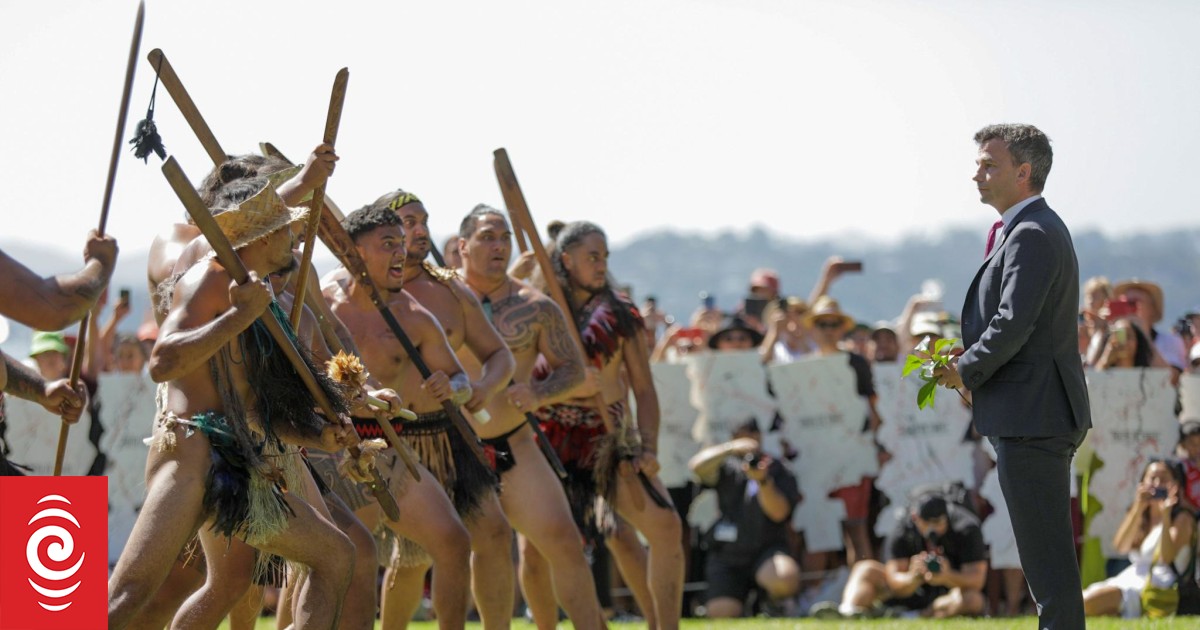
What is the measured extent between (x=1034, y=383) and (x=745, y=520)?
19.2ft

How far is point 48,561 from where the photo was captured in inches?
206

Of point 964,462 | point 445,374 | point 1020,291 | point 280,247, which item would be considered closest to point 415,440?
point 445,374

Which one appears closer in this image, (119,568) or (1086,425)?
(119,568)

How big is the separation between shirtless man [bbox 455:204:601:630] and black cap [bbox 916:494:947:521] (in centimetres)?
344

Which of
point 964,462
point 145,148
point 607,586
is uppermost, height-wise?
point 145,148

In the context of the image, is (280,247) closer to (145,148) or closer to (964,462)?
(145,148)

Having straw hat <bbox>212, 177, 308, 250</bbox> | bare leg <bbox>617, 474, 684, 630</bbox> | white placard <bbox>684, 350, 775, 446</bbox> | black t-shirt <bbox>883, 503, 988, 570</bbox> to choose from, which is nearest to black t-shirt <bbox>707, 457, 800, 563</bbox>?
white placard <bbox>684, 350, 775, 446</bbox>

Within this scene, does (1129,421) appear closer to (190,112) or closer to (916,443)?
(916,443)

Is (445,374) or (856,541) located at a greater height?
(445,374)

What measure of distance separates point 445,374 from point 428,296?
0.66 m

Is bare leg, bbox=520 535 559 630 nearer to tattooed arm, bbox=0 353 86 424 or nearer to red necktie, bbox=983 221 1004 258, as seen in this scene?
tattooed arm, bbox=0 353 86 424

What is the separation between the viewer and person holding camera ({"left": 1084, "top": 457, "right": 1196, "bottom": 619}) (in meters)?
10.4

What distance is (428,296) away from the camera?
7914 millimetres

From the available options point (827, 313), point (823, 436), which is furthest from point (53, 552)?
point (827, 313)
